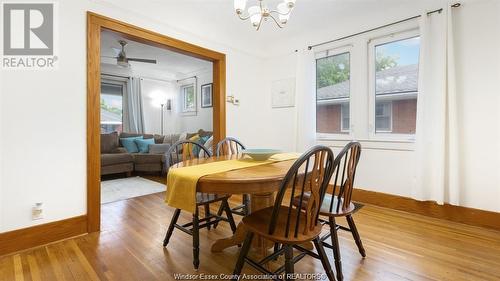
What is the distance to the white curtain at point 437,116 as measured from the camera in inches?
95.3

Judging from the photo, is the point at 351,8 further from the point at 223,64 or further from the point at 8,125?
the point at 8,125

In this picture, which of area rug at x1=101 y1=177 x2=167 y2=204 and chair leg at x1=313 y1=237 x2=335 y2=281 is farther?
area rug at x1=101 y1=177 x2=167 y2=204

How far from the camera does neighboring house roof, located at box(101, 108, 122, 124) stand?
236 inches

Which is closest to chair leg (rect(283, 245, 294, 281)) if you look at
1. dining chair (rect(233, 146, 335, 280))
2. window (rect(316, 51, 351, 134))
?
dining chair (rect(233, 146, 335, 280))

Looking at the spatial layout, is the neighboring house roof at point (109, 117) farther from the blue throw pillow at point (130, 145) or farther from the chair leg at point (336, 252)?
the chair leg at point (336, 252)

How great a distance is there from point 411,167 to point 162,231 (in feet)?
8.79

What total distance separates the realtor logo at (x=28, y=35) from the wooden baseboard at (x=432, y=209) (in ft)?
11.6

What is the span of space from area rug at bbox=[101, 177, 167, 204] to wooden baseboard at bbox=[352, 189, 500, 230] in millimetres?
2932

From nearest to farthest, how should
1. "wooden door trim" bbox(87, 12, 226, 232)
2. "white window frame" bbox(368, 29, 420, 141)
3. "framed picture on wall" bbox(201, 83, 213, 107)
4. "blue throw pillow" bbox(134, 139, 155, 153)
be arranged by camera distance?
1. "wooden door trim" bbox(87, 12, 226, 232)
2. "white window frame" bbox(368, 29, 420, 141)
3. "blue throw pillow" bbox(134, 139, 155, 153)
4. "framed picture on wall" bbox(201, 83, 213, 107)

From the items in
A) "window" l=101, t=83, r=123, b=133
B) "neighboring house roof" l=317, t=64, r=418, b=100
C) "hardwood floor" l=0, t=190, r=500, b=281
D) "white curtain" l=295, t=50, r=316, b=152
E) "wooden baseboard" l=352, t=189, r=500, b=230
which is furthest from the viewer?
"window" l=101, t=83, r=123, b=133

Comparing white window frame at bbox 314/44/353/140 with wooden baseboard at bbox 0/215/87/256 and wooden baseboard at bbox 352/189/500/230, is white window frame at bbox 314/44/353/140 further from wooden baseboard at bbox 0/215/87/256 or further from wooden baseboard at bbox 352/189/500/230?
wooden baseboard at bbox 0/215/87/256

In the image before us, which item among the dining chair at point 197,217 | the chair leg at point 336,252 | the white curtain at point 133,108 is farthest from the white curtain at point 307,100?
the white curtain at point 133,108

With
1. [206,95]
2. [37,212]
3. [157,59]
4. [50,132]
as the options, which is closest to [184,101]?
[206,95]

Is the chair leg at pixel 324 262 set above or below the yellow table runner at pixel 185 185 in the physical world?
below
